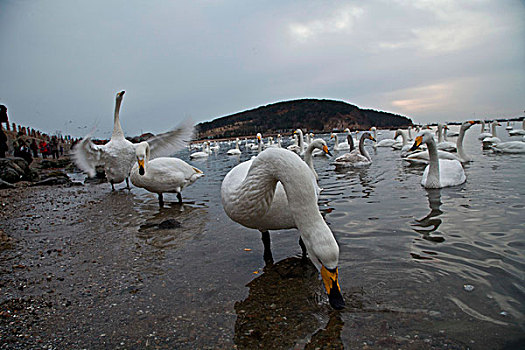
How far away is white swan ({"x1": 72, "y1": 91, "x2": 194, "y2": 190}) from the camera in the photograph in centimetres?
1042

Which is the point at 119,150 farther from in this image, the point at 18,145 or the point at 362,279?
the point at 18,145

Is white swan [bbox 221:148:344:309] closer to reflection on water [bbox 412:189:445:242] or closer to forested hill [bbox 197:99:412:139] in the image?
reflection on water [bbox 412:189:445:242]

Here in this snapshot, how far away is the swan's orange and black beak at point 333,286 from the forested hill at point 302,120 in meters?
121

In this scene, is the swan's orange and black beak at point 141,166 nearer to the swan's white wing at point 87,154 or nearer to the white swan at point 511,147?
the swan's white wing at point 87,154

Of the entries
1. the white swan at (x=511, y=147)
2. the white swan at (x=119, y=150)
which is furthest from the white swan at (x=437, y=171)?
the white swan at (x=511, y=147)

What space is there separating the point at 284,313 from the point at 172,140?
8808 mm

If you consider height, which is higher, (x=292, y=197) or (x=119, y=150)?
(x=119, y=150)

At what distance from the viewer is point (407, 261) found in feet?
14.3

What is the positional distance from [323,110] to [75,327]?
146m

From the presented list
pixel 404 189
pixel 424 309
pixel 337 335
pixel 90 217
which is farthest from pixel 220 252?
pixel 404 189

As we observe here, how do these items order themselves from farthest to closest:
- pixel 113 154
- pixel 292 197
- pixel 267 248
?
pixel 113 154 < pixel 267 248 < pixel 292 197

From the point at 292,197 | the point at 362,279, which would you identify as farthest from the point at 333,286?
the point at 362,279

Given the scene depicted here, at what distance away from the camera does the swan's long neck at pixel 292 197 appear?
289 centimetres

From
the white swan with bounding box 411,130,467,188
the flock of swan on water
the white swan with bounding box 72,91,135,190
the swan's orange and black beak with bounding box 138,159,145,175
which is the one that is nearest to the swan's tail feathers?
the white swan with bounding box 72,91,135,190
